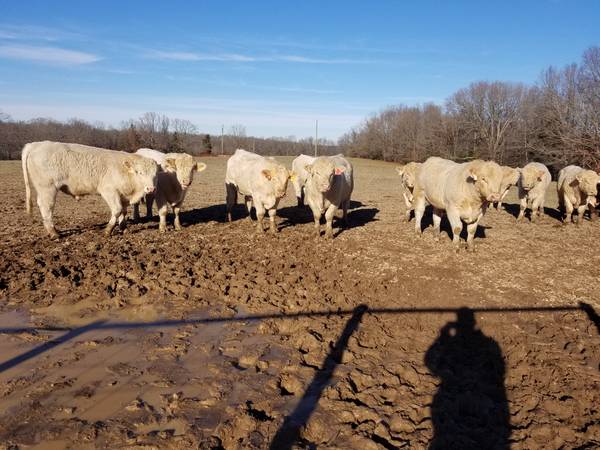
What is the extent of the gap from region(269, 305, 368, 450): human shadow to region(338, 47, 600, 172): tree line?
22584mm

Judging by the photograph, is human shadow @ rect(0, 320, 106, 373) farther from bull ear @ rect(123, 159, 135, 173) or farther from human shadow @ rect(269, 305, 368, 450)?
bull ear @ rect(123, 159, 135, 173)

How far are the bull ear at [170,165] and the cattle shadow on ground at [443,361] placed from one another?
18.1 feet

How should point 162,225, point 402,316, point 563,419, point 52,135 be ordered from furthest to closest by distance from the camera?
point 52,135
point 162,225
point 402,316
point 563,419

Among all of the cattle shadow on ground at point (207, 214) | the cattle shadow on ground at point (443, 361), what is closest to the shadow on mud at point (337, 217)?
the cattle shadow on ground at point (207, 214)

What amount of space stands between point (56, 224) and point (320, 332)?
28.5 ft

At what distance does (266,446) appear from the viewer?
10.4 ft

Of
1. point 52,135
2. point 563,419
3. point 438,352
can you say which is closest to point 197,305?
point 438,352

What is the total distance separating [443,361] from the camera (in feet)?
15.0

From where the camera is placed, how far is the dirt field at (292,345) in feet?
11.1

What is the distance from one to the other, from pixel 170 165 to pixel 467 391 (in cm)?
846

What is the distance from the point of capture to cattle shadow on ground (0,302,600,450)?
3418 millimetres

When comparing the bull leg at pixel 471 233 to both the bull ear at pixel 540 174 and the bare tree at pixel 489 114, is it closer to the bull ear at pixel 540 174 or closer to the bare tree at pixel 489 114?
the bull ear at pixel 540 174

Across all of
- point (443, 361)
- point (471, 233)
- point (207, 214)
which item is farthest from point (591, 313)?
point (207, 214)

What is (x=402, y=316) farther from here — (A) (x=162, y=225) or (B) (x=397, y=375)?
(A) (x=162, y=225)
